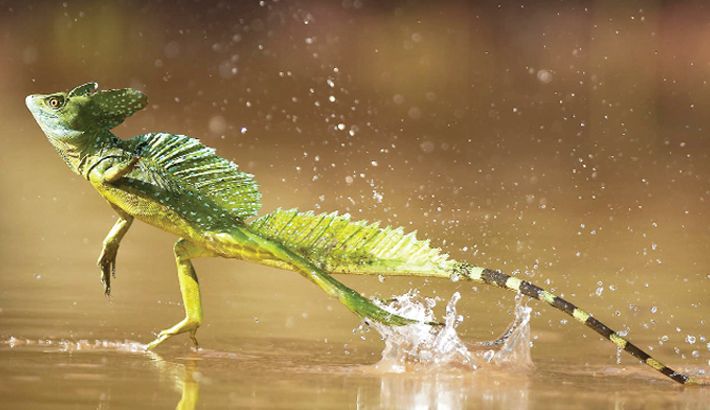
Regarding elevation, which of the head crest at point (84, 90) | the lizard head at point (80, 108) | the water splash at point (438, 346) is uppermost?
the head crest at point (84, 90)

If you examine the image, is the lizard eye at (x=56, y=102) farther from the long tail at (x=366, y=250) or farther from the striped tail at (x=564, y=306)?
the striped tail at (x=564, y=306)

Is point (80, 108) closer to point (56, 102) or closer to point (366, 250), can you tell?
point (56, 102)

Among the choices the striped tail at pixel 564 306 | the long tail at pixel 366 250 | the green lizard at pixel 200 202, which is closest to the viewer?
the striped tail at pixel 564 306

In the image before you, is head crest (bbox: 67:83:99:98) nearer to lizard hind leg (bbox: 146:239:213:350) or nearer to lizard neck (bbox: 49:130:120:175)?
lizard neck (bbox: 49:130:120:175)

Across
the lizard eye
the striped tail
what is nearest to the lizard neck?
the lizard eye

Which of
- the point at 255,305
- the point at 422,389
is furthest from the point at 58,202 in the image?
the point at 422,389

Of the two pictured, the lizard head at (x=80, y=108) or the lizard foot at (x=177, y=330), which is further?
the lizard foot at (x=177, y=330)

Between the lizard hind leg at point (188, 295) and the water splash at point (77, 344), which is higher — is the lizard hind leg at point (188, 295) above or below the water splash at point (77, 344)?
above

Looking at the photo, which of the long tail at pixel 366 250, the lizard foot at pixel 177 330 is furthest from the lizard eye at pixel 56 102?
the lizard foot at pixel 177 330

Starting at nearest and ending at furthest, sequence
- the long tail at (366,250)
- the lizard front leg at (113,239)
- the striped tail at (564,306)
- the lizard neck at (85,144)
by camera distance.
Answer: the striped tail at (564,306) → the long tail at (366,250) → the lizard neck at (85,144) → the lizard front leg at (113,239)
